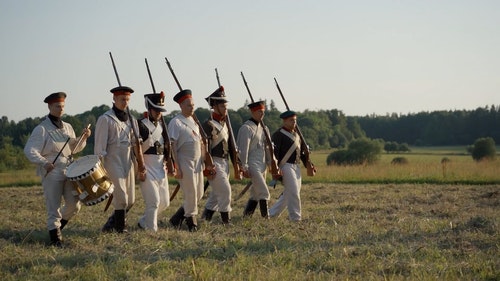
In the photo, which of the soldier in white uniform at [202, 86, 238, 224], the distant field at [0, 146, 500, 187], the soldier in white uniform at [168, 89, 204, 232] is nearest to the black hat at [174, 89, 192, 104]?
the soldier in white uniform at [168, 89, 204, 232]

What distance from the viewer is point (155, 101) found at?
31.5ft

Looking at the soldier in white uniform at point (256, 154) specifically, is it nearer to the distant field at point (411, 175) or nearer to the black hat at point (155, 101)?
the black hat at point (155, 101)

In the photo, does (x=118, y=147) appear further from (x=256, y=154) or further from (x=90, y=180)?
(x=256, y=154)

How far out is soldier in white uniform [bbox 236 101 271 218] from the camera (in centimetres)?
1109

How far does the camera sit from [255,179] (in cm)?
1115

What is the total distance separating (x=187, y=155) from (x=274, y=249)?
105 inches

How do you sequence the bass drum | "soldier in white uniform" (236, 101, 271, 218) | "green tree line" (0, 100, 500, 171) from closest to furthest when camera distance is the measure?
the bass drum, "soldier in white uniform" (236, 101, 271, 218), "green tree line" (0, 100, 500, 171)

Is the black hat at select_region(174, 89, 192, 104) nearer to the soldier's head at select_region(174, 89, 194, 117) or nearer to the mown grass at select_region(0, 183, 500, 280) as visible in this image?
the soldier's head at select_region(174, 89, 194, 117)

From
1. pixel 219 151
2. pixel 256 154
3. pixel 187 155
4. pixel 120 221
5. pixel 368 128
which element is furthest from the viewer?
pixel 368 128

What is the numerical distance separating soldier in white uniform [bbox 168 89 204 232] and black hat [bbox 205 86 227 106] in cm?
89

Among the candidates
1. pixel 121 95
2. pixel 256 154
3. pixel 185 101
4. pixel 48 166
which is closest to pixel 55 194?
pixel 48 166

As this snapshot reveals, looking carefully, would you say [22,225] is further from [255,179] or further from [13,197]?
[13,197]

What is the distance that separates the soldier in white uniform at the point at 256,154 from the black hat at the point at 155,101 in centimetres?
194

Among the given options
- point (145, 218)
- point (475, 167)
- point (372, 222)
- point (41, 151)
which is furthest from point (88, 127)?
point (475, 167)
